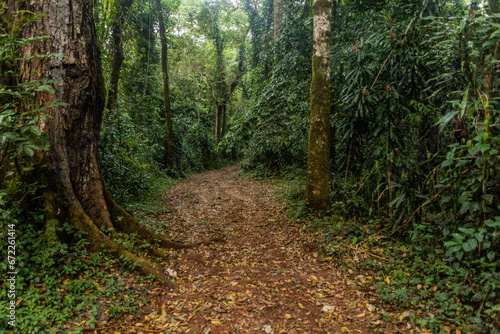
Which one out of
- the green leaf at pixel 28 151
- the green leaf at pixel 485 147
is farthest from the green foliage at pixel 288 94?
the green leaf at pixel 28 151

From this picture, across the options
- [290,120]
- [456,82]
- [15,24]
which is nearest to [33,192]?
[15,24]

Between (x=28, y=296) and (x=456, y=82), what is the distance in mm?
5922

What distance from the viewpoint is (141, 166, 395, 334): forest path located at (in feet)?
9.66

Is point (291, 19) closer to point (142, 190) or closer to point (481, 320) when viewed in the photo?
point (142, 190)

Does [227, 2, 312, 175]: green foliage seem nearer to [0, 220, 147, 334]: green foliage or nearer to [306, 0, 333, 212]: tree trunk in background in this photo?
[306, 0, 333, 212]: tree trunk in background

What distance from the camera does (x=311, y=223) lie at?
5523mm

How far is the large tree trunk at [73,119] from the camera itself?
3484mm

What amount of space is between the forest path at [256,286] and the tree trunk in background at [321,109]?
3.46 ft

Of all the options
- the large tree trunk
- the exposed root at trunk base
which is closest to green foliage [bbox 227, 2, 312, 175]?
the large tree trunk

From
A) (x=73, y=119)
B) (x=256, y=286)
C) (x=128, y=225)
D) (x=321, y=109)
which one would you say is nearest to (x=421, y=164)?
(x=321, y=109)

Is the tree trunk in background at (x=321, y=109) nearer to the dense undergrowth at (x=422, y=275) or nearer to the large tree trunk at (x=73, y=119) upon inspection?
the dense undergrowth at (x=422, y=275)

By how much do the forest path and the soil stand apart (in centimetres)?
1

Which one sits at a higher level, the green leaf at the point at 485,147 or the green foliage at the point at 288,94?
the green foliage at the point at 288,94

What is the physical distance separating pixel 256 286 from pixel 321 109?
388 centimetres
